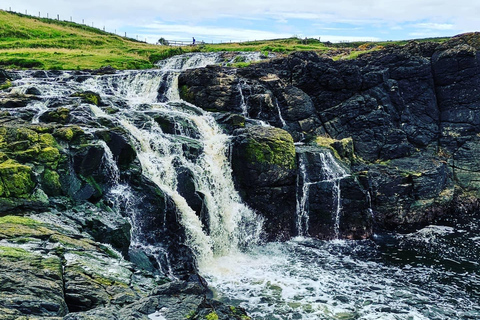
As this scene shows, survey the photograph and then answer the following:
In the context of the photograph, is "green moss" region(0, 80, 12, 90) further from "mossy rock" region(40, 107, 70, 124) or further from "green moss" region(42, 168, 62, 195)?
"green moss" region(42, 168, 62, 195)

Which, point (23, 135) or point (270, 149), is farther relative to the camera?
point (270, 149)

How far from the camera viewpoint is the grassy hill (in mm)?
59344

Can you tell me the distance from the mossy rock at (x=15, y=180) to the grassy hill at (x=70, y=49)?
133 feet

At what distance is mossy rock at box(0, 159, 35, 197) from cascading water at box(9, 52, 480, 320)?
17.9 ft

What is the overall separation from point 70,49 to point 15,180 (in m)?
67.5

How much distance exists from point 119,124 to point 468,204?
36.9 meters

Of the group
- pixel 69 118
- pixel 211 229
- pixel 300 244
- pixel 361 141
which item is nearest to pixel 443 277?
pixel 300 244

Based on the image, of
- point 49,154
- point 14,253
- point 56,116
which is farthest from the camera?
point 56,116

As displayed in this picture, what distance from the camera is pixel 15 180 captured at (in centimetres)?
1988

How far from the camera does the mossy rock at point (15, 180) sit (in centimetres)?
1936

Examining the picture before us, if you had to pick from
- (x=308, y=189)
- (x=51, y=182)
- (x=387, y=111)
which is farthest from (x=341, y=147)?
(x=51, y=182)

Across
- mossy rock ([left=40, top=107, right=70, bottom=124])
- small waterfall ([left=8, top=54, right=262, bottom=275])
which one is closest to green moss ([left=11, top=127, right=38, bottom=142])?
small waterfall ([left=8, top=54, right=262, bottom=275])

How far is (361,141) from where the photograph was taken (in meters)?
43.7

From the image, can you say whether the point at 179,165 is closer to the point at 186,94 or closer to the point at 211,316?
the point at 211,316
